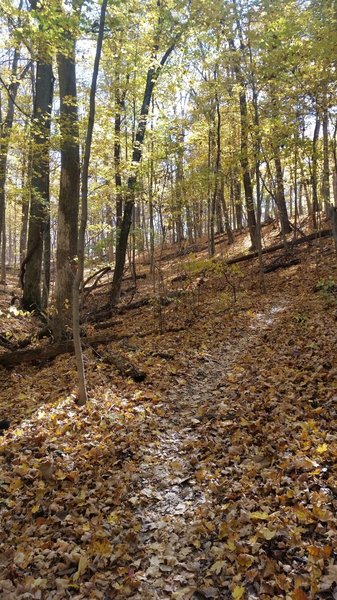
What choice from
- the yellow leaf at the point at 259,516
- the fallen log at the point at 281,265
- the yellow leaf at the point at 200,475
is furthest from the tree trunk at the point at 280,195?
the yellow leaf at the point at 259,516

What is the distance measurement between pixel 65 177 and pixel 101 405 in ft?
17.7

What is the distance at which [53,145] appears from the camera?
10016 millimetres

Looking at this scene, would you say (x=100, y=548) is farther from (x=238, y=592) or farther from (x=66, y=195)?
(x=66, y=195)

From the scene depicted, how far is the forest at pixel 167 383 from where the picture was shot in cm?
349

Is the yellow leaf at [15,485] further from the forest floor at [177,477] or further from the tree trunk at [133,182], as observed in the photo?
the tree trunk at [133,182]

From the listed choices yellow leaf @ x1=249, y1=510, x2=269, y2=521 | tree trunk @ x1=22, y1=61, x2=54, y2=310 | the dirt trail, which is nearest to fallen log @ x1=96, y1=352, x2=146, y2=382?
the dirt trail

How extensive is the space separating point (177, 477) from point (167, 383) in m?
2.72

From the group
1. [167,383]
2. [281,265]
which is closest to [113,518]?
[167,383]

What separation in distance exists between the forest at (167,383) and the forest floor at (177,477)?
21 mm

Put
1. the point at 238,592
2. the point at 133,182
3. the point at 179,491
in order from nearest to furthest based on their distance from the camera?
1. the point at 238,592
2. the point at 179,491
3. the point at 133,182

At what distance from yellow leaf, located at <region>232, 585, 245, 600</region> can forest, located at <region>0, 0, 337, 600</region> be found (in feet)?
0.05

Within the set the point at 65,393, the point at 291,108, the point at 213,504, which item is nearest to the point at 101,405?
the point at 65,393

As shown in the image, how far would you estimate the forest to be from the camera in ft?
11.5

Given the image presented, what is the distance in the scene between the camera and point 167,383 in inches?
289
